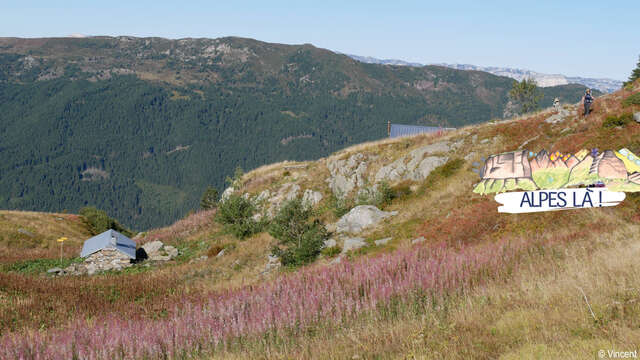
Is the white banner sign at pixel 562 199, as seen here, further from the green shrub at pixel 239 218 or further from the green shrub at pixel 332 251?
the green shrub at pixel 239 218

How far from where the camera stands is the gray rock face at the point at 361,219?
2230 cm

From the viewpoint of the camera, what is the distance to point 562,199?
13703 millimetres

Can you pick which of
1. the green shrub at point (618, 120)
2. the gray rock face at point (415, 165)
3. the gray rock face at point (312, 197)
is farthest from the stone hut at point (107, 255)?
the green shrub at point (618, 120)

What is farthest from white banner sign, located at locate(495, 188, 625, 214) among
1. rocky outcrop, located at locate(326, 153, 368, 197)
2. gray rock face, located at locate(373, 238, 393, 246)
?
rocky outcrop, located at locate(326, 153, 368, 197)

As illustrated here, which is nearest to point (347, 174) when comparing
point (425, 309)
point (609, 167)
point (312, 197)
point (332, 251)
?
point (312, 197)

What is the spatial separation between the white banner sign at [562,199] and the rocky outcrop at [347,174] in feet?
62.6

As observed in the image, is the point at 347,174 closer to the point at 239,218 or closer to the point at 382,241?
the point at 239,218

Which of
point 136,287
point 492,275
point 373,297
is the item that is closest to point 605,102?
point 492,275

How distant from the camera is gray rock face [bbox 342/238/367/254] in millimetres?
18766

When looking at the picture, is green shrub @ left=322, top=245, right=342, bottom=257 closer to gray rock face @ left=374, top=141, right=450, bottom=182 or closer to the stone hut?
gray rock face @ left=374, top=141, right=450, bottom=182

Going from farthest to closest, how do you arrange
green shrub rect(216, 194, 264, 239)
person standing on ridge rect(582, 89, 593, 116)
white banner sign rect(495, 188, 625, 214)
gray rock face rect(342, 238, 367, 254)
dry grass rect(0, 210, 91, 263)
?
dry grass rect(0, 210, 91, 263)
green shrub rect(216, 194, 264, 239)
person standing on ridge rect(582, 89, 593, 116)
gray rock face rect(342, 238, 367, 254)
white banner sign rect(495, 188, 625, 214)

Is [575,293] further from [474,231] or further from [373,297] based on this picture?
[474,231]

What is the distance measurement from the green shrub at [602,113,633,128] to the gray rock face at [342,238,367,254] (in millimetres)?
12755

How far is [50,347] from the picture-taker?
7.81m
